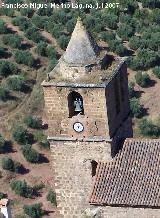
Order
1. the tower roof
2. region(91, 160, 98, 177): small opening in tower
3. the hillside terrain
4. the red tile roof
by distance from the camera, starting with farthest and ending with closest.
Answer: the hillside terrain < region(91, 160, 98, 177): small opening in tower < the tower roof < the red tile roof

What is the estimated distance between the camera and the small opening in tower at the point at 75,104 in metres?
26.4

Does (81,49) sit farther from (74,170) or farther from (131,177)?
(131,177)

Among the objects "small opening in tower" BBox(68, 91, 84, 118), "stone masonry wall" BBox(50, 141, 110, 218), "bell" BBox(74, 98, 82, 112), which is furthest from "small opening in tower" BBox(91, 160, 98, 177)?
"bell" BBox(74, 98, 82, 112)

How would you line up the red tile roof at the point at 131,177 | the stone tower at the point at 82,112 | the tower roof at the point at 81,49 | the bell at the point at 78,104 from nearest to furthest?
1. the red tile roof at the point at 131,177
2. the stone tower at the point at 82,112
3. the tower roof at the point at 81,49
4. the bell at the point at 78,104

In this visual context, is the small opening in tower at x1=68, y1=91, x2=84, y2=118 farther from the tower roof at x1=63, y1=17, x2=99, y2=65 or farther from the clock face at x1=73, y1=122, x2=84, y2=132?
the tower roof at x1=63, y1=17, x2=99, y2=65

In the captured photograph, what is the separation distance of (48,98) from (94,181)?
361 cm

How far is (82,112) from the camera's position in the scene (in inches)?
1049

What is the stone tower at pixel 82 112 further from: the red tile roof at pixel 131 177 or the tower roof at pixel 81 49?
the red tile roof at pixel 131 177

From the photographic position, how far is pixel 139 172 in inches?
1036

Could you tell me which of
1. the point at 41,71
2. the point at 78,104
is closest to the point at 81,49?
the point at 78,104

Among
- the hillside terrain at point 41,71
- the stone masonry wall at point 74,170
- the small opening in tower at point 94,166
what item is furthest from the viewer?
the hillside terrain at point 41,71

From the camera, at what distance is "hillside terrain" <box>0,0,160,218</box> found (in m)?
42.2

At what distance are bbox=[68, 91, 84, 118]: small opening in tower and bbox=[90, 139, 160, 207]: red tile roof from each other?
214cm

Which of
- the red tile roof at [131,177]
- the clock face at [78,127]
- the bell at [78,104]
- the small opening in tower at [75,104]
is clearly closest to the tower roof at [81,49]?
the small opening in tower at [75,104]
